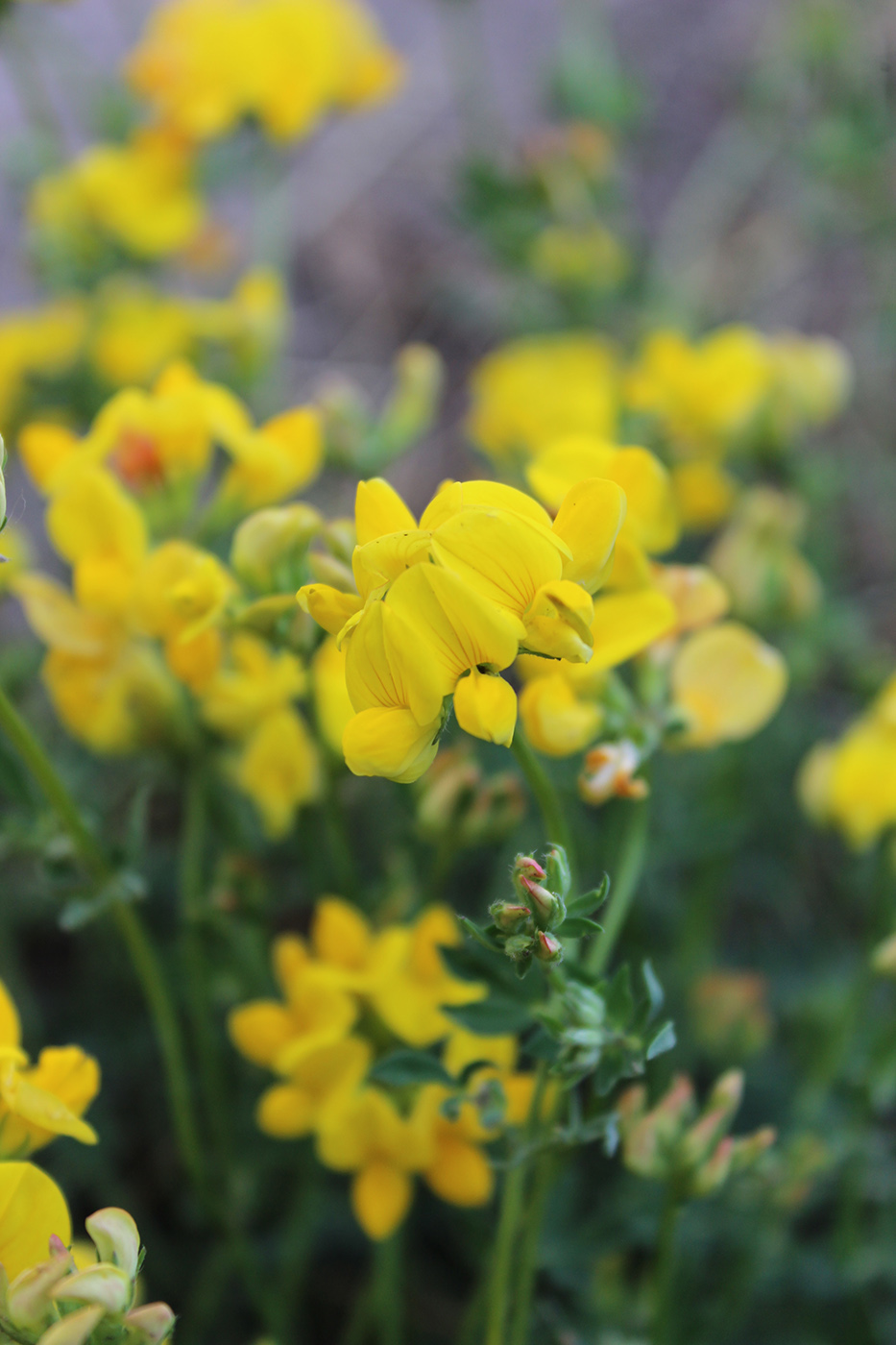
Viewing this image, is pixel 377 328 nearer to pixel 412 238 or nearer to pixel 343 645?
pixel 412 238

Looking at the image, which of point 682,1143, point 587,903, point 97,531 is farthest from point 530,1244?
point 97,531

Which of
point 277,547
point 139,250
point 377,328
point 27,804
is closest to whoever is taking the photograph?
point 277,547

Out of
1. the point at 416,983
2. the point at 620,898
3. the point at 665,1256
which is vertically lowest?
the point at 665,1256

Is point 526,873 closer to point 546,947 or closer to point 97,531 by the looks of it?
point 546,947

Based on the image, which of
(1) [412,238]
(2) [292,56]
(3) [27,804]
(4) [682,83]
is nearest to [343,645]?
(3) [27,804]

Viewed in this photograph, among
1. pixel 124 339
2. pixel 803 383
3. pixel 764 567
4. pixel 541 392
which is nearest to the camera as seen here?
pixel 764 567

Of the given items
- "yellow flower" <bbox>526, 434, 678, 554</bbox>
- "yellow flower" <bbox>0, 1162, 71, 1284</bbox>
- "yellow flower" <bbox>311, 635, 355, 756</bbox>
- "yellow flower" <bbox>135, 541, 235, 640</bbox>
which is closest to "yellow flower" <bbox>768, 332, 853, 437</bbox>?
"yellow flower" <bbox>526, 434, 678, 554</bbox>

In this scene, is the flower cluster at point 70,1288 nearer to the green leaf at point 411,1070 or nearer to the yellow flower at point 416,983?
the green leaf at point 411,1070
